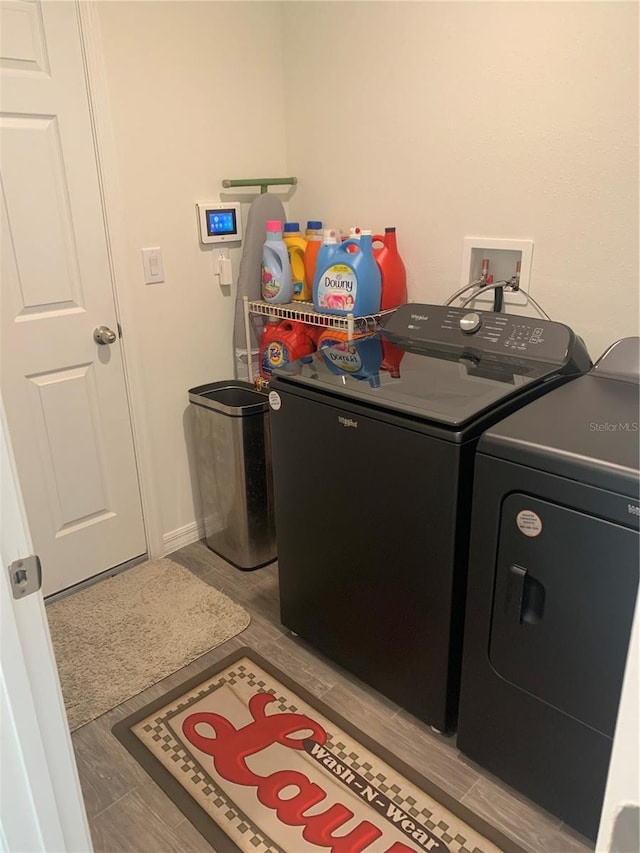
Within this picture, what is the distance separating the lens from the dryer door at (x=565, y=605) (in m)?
1.21

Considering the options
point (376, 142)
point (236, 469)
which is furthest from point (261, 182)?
point (236, 469)

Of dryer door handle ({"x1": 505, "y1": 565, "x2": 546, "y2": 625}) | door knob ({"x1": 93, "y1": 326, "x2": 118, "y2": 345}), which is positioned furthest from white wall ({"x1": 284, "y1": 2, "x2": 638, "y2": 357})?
door knob ({"x1": 93, "y1": 326, "x2": 118, "y2": 345})

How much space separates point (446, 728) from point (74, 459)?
1.50m

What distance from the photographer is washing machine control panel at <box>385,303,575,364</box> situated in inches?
67.1

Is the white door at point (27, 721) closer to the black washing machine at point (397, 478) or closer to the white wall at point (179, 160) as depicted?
the black washing machine at point (397, 478)

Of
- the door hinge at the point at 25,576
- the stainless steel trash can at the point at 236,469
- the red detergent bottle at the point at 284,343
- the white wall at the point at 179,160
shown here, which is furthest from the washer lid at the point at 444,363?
the door hinge at the point at 25,576

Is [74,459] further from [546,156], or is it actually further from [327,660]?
[546,156]

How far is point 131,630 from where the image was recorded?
6.99ft

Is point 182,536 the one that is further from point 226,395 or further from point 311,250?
point 311,250

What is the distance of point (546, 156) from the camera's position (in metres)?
1.78

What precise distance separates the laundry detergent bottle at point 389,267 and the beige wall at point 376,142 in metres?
0.06

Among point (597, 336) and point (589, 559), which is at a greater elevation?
point (597, 336)

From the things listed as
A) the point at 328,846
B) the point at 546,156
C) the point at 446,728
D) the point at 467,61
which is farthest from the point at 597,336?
the point at 328,846

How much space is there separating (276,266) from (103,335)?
0.68 m
